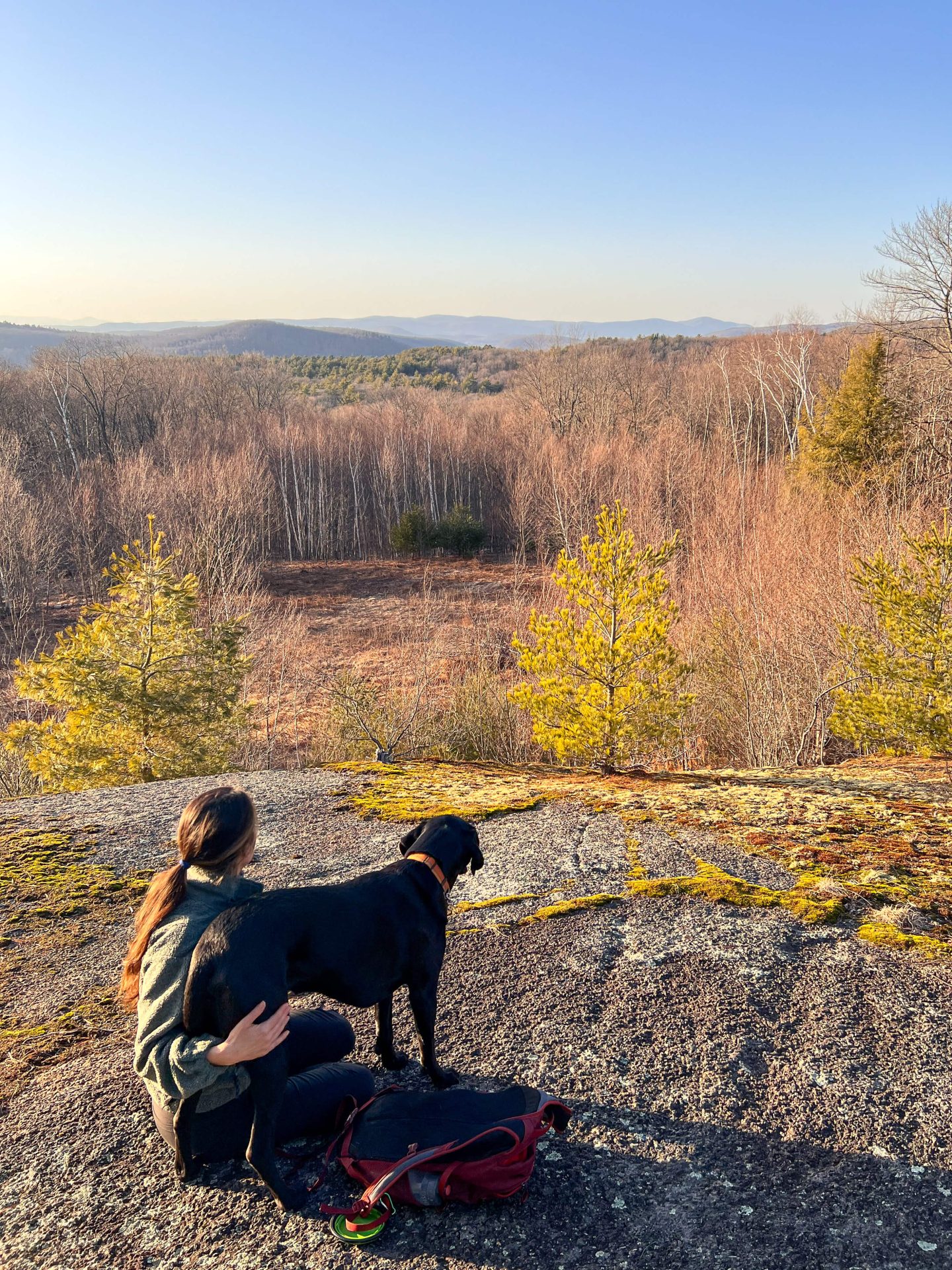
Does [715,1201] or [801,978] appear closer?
[715,1201]

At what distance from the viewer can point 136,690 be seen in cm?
1038

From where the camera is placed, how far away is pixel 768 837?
5793mm

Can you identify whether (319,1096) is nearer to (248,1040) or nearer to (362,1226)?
(362,1226)

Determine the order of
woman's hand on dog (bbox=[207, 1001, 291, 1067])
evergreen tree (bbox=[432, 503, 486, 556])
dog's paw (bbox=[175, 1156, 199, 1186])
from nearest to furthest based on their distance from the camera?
woman's hand on dog (bbox=[207, 1001, 291, 1067]) < dog's paw (bbox=[175, 1156, 199, 1186]) < evergreen tree (bbox=[432, 503, 486, 556])

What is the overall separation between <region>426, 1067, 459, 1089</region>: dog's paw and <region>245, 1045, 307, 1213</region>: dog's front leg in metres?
0.74

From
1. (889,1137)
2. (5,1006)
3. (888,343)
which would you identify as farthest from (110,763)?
(888,343)

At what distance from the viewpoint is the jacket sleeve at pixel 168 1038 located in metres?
2.52

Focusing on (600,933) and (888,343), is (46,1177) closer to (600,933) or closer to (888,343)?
(600,933)

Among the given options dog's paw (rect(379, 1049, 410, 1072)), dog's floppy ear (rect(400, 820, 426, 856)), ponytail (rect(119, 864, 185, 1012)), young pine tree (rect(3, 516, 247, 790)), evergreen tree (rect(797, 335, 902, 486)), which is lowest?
young pine tree (rect(3, 516, 247, 790))

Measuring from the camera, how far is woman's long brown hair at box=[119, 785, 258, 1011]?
8.68 feet

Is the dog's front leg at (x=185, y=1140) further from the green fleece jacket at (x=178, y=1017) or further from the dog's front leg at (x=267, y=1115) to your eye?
the dog's front leg at (x=267, y=1115)

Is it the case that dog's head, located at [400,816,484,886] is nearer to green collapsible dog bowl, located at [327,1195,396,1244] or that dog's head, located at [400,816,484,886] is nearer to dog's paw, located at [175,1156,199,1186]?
green collapsible dog bowl, located at [327,1195,396,1244]

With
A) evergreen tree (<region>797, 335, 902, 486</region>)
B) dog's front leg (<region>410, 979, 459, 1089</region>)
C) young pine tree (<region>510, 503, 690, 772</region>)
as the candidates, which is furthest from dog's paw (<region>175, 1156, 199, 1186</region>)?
evergreen tree (<region>797, 335, 902, 486</region>)

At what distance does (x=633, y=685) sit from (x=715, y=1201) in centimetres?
621
